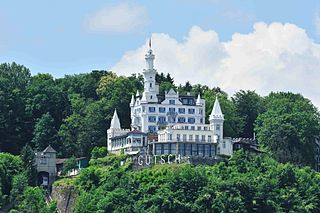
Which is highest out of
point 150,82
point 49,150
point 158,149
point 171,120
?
point 150,82

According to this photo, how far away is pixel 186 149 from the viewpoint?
10038 cm

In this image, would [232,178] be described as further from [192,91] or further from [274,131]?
[192,91]

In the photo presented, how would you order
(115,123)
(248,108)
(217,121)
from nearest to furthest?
1. (217,121)
2. (115,123)
3. (248,108)

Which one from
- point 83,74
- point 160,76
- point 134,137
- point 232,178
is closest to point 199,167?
point 232,178

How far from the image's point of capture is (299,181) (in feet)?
313

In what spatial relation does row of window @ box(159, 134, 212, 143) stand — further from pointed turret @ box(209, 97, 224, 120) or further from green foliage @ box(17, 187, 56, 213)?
green foliage @ box(17, 187, 56, 213)

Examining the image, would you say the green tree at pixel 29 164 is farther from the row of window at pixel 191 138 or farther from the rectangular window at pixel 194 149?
the rectangular window at pixel 194 149

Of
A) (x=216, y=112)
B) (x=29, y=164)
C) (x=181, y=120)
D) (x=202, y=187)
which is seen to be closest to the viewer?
(x=202, y=187)

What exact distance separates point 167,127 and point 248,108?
20.4 metres

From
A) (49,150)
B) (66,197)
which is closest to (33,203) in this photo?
(66,197)

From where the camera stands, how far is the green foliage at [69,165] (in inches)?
4063

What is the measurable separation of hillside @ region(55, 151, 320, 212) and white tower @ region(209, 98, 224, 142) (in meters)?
4.62

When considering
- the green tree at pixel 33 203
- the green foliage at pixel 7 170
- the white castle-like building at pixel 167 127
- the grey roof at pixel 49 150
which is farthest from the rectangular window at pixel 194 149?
the green tree at pixel 33 203

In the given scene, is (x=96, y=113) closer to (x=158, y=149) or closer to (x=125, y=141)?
(x=125, y=141)
